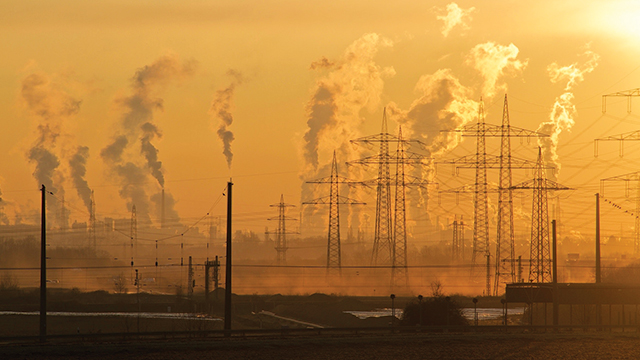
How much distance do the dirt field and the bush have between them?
1404 cm

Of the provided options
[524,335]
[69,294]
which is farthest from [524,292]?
[69,294]

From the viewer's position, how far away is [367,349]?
152 ft

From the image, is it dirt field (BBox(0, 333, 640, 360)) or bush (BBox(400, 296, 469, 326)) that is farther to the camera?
bush (BBox(400, 296, 469, 326))

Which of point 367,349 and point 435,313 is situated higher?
point 435,313

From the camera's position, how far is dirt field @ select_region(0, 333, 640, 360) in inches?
1642

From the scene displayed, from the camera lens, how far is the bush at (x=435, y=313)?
68.4 m

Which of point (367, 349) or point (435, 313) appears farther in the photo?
point (435, 313)

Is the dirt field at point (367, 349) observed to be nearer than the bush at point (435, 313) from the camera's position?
Yes

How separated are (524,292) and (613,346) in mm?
24349

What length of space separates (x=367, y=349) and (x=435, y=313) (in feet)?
78.7

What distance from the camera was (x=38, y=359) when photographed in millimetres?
39406

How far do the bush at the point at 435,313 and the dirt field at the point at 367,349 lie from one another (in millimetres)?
14039

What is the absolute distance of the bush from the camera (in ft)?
224

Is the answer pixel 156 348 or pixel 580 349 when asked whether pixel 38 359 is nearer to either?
pixel 156 348
